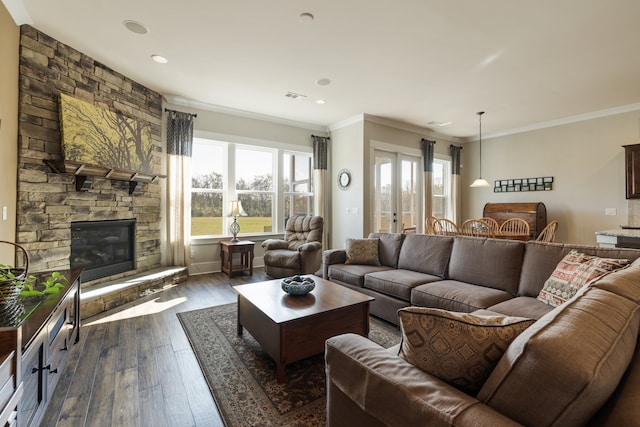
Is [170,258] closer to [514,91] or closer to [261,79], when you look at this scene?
[261,79]

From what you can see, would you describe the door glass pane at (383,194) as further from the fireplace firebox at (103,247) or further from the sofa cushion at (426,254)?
the fireplace firebox at (103,247)

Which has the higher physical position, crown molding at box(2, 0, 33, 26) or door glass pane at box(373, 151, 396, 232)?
crown molding at box(2, 0, 33, 26)

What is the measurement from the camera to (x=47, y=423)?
1610 millimetres

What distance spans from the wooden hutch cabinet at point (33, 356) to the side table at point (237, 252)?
2.54 m

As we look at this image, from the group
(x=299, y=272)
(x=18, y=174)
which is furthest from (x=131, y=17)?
Answer: (x=299, y=272)

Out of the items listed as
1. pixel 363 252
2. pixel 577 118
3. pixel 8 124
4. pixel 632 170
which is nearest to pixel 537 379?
pixel 363 252

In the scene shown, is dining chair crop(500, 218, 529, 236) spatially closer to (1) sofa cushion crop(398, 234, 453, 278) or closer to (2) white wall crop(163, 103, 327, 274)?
(1) sofa cushion crop(398, 234, 453, 278)

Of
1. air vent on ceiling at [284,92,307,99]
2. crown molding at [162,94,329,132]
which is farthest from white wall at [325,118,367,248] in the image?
air vent on ceiling at [284,92,307,99]

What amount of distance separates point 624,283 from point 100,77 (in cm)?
493

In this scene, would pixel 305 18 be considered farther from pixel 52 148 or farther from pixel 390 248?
pixel 52 148

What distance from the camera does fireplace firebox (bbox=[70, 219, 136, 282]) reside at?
3443 mm

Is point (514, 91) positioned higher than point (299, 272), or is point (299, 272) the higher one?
point (514, 91)

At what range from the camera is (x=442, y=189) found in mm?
7340

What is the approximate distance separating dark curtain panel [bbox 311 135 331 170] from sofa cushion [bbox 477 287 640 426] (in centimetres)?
529
